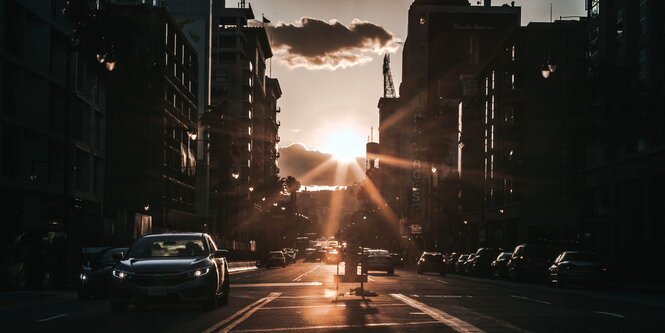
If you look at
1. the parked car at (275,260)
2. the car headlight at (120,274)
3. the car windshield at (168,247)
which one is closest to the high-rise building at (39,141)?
the car windshield at (168,247)

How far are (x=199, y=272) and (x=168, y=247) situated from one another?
172 cm

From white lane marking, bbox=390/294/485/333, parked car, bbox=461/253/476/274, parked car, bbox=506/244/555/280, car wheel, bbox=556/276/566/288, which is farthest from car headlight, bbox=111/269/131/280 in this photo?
parked car, bbox=461/253/476/274

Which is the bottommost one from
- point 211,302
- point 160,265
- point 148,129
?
point 211,302

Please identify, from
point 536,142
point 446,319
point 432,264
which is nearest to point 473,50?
point 536,142

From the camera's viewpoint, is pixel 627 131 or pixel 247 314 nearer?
pixel 247 314

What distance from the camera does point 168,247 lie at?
20.3m

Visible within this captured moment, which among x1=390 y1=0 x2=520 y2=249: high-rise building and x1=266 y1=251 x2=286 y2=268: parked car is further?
x1=390 y1=0 x2=520 y2=249: high-rise building

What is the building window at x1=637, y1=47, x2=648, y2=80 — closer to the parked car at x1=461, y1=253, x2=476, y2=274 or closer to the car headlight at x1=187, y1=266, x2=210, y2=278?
the parked car at x1=461, y1=253, x2=476, y2=274

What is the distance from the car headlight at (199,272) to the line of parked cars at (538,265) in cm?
2333

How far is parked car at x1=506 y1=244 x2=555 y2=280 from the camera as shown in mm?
47000

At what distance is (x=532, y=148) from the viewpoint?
260 ft

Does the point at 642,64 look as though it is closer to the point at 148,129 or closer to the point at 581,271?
the point at 581,271

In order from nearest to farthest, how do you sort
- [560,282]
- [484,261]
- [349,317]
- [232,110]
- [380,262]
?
1. [349,317]
2. [560,282]
3. [380,262]
4. [484,261]
5. [232,110]

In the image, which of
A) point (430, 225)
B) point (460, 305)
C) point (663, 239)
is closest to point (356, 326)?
point (460, 305)
